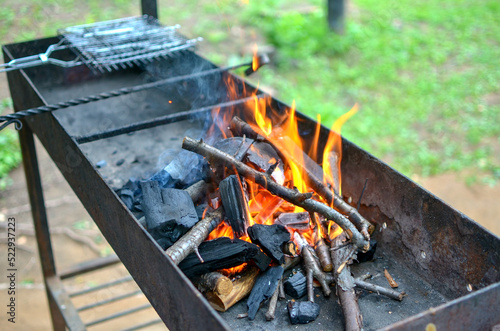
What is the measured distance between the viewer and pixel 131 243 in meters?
2.06

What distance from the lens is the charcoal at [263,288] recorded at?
79.4 inches

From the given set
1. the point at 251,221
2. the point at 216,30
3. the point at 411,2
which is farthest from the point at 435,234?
the point at 411,2

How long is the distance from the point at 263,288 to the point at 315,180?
630mm

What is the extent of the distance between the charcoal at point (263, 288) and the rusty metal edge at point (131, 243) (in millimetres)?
341

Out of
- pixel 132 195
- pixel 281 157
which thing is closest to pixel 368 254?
pixel 281 157

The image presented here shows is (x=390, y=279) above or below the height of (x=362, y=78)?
above

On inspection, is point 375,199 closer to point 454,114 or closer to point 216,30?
point 454,114

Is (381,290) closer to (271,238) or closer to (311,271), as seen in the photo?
(311,271)

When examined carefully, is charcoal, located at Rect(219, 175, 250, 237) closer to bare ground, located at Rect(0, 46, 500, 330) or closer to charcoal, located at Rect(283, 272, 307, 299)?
charcoal, located at Rect(283, 272, 307, 299)

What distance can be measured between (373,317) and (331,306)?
7.1 inches

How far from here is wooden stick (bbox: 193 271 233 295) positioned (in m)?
1.97

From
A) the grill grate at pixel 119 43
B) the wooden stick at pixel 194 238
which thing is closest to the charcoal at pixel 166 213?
the wooden stick at pixel 194 238

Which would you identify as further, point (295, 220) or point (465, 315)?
point (295, 220)

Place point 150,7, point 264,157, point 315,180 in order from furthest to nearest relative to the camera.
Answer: point 150,7, point 264,157, point 315,180
